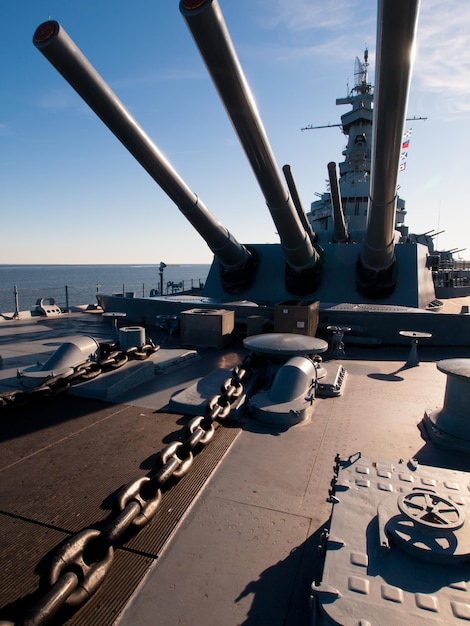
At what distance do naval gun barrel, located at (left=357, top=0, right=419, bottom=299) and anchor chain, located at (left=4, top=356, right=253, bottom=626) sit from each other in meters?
3.10

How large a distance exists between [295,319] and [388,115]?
92.2 inches

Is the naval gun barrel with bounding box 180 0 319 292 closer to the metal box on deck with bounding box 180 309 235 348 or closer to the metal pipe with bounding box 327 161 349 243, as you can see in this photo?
the metal box on deck with bounding box 180 309 235 348

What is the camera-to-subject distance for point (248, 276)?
24.7ft

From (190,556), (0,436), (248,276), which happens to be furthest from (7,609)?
(248,276)

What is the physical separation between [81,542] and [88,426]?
1377 millimetres

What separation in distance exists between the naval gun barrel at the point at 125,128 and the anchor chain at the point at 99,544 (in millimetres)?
3328

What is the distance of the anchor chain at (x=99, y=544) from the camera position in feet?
3.83

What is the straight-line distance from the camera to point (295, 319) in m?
4.88

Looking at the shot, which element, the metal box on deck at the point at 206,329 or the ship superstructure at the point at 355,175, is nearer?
the metal box on deck at the point at 206,329

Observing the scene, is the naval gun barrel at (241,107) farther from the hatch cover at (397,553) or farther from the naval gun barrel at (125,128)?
the hatch cover at (397,553)

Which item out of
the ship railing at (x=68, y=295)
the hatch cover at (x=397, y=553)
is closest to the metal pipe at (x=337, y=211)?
the ship railing at (x=68, y=295)

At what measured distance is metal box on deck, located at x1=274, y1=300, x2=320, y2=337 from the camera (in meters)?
4.85

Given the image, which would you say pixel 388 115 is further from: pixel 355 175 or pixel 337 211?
pixel 355 175

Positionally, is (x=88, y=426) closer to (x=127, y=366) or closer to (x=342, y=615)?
(x=127, y=366)
